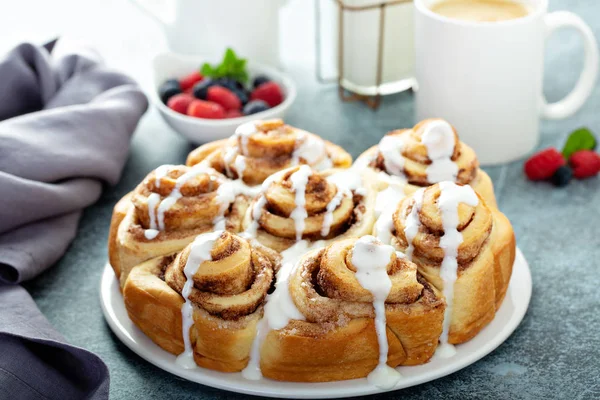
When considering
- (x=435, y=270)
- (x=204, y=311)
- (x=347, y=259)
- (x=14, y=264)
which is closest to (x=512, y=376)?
(x=435, y=270)

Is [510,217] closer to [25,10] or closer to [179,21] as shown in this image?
[179,21]

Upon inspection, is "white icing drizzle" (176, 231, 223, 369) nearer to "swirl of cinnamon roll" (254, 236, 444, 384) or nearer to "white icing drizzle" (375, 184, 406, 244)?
"swirl of cinnamon roll" (254, 236, 444, 384)

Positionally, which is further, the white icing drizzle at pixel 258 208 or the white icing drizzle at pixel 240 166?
the white icing drizzle at pixel 240 166

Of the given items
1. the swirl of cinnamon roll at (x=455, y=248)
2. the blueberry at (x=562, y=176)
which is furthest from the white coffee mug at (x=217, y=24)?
the swirl of cinnamon roll at (x=455, y=248)

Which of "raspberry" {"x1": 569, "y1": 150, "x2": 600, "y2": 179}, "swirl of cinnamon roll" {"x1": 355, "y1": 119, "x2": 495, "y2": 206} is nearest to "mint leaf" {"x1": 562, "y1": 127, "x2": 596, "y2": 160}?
"raspberry" {"x1": 569, "y1": 150, "x2": 600, "y2": 179}

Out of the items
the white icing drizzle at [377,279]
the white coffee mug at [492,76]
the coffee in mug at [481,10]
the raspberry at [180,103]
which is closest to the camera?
the white icing drizzle at [377,279]

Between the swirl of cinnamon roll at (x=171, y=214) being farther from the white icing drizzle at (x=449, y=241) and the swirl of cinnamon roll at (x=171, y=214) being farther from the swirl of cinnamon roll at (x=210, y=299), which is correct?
the white icing drizzle at (x=449, y=241)
